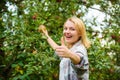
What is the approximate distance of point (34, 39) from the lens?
4.96m

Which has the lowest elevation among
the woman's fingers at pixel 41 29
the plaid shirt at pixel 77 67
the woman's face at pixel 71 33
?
the plaid shirt at pixel 77 67

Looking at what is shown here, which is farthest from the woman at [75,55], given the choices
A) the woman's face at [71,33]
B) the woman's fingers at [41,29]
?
the woman's fingers at [41,29]

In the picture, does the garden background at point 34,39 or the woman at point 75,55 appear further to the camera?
the garden background at point 34,39

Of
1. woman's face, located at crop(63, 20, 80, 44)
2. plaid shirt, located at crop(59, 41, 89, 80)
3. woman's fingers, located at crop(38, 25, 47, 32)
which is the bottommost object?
plaid shirt, located at crop(59, 41, 89, 80)

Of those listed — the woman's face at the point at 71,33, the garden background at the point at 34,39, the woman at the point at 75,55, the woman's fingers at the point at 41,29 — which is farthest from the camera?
the garden background at the point at 34,39

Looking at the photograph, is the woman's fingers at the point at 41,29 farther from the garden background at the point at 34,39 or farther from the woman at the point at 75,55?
the woman at the point at 75,55

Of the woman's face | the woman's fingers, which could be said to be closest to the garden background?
the woman's fingers

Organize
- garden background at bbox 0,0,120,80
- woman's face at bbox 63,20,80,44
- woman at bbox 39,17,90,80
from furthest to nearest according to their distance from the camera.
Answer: garden background at bbox 0,0,120,80 → woman's face at bbox 63,20,80,44 → woman at bbox 39,17,90,80

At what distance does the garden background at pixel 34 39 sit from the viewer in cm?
495

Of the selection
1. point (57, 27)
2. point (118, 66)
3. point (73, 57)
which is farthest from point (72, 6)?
point (73, 57)

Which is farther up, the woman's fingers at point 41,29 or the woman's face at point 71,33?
the woman's fingers at point 41,29

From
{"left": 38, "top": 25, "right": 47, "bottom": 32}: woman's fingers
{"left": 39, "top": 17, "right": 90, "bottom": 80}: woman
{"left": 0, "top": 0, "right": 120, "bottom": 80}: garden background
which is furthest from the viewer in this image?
{"left": 0, "top": 0, "right": 120, "bottom": 80}: garden background

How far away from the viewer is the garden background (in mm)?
4953

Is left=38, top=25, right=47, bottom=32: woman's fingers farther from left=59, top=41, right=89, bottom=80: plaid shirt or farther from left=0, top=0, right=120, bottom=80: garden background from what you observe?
left=59, top=41, right=89, bottom=80: plaid shirt
